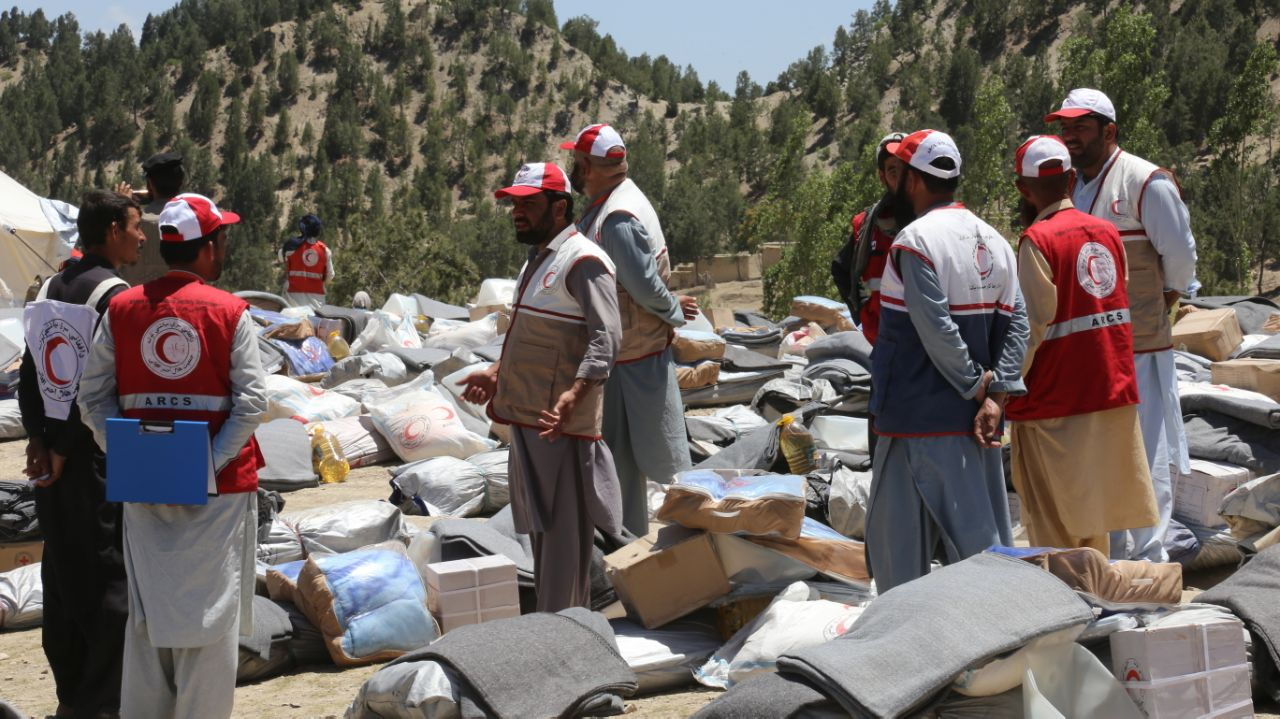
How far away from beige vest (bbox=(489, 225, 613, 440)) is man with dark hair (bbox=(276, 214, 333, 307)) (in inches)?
322

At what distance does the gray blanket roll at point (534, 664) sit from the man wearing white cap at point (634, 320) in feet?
4.63

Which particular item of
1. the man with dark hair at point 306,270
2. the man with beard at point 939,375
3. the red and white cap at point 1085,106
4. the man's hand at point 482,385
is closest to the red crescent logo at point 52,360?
the man's hand at point 482,385

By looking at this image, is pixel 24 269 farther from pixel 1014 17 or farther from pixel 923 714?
pixel 1014 17

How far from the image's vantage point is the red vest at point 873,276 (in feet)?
14.3

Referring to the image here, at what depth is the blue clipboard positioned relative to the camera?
128 inches

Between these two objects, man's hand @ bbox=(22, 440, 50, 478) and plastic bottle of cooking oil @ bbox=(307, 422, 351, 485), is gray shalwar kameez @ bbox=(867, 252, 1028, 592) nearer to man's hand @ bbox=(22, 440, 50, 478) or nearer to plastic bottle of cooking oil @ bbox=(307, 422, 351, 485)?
man's hand @ bbox=(22, 440, 50, 478)

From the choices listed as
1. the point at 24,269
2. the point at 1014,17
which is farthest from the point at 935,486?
the point at 1014,17

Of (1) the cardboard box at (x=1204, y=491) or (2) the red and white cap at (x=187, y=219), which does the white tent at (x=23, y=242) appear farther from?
(1) the cardboard box at (x=1204, y=491)

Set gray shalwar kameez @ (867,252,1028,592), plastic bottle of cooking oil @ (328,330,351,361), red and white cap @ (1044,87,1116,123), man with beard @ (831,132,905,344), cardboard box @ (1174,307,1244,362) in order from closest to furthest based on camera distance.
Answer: gray shalwar kameez @ (867,252,1028,592), man with beard @ (831,132,905,344), red and white cap @ (1044,87,1116,123), cardboard box @ (1174,307,1244,362), plastic bottle of cooking oil @ (328,330,351,361)

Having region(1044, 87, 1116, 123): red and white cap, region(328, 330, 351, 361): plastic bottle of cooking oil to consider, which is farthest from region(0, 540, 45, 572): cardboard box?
region(328, 330, 351, 361): plastic bottle of cooking oil

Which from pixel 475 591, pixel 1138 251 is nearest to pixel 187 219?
pixel 475 591

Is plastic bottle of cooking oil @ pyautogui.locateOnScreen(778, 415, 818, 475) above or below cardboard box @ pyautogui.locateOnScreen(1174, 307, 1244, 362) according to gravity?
below

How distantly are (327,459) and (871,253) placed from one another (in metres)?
4.05

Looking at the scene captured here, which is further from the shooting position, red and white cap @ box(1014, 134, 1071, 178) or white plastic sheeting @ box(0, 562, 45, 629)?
white plastic sheeting @ box(0, 562, 45, 629)
